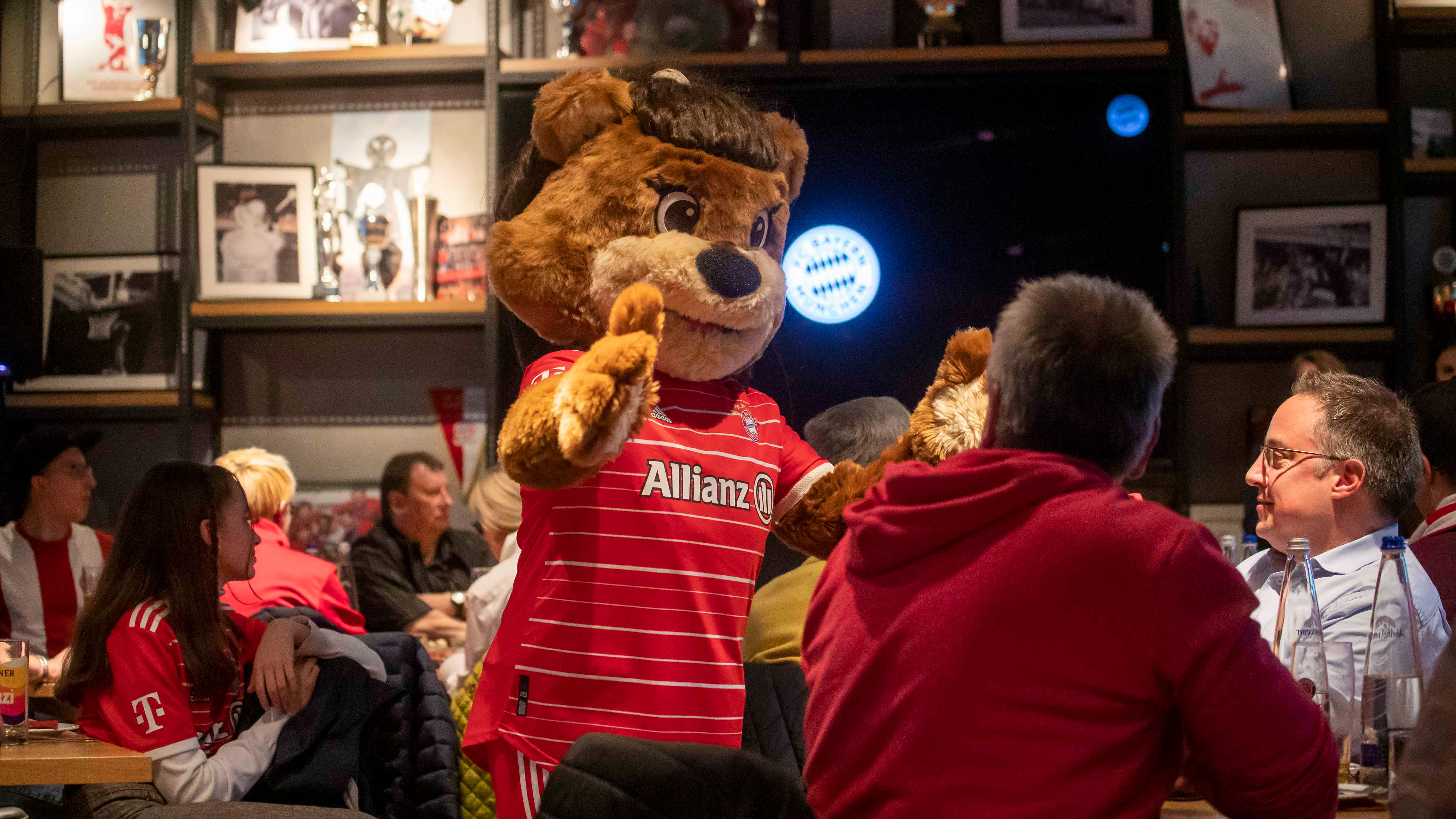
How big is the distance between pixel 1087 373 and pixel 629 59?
117 inches

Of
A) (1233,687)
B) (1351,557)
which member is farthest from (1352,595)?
(1233,687)

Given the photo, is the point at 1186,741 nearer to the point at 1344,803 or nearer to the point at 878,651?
the point at 878,651

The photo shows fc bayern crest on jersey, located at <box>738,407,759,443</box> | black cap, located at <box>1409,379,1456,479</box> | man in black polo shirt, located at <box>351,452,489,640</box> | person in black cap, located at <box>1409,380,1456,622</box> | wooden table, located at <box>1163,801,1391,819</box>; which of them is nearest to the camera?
wooden table, located at <box>1163,801,1391,819</box>

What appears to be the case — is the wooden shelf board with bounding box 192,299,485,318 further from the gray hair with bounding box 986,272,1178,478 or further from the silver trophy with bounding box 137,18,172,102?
the gray hair with bounding box 986,272,1178,478

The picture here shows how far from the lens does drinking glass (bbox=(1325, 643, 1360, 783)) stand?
1.39m

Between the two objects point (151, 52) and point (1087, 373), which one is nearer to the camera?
point (1087, 373)

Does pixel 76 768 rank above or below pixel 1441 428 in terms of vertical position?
below

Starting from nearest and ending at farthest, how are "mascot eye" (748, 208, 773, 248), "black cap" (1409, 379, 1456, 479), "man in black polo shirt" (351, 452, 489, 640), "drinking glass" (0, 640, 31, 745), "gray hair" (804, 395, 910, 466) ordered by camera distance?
1. "mascot eye" (748, 208, 773, 248)
2. "drinking glass" (0, 640, 31, 745)
3. "gray hair" (804, 395, 910, 466)
4. "black cap" (1409, 379, 1456, 479)
5. "man in black polo shirt" (351, 452, 489, 640)

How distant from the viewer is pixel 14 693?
78.9 inches

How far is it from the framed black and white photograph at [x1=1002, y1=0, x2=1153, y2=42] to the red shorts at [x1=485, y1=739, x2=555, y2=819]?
3.07 meters

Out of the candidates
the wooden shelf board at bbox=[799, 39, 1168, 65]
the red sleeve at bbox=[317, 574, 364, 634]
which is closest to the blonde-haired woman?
the red sleeve at bbox=[317, 574, 364, 634]

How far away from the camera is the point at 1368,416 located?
185 centimetres

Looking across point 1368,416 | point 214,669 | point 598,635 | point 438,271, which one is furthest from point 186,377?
point 1368,416

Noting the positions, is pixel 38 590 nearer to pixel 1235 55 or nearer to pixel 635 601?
pixel 635 601
